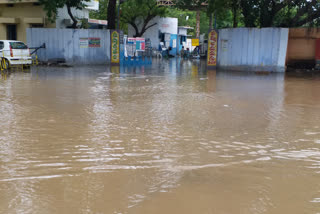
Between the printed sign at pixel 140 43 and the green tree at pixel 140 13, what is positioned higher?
the green tree at pixel 140 13

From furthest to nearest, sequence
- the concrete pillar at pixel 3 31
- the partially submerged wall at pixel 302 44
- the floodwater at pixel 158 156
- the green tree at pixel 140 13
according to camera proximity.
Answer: the green tree at pixel 140 13 → the concrete pillar at pixel 3 31 → the partially submerged wall at pixel 302 44 → the floodwater at pixel 158 156

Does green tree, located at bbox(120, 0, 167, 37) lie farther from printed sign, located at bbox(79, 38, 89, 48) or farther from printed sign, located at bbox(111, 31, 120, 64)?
printed sign, located at bbox(79, 38, 89, 48)

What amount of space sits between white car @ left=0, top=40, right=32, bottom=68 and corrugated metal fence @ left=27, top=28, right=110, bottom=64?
3.86 metres

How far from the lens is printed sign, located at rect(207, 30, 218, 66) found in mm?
21078

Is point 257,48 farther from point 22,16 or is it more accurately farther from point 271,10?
point 22,16

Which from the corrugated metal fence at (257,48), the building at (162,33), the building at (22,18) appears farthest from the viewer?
the building at (162,33)

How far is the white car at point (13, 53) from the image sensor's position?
17.6 m

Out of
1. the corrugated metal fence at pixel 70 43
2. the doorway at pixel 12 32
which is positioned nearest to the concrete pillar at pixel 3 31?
the doorway at pixel 12 32

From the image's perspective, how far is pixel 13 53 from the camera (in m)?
17.9

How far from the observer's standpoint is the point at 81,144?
545 cm

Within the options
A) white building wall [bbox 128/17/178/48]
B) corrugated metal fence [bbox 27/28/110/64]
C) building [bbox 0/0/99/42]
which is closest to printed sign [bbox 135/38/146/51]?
corrugated metal fence [bbox 27/28/110/64]

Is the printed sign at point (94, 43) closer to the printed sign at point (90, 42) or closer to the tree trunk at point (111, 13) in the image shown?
the printed sign at point (90, 42)

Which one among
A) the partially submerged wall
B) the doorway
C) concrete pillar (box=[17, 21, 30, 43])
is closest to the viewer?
the partially submerged wall

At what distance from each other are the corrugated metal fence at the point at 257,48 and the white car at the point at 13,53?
11156 millimetres
